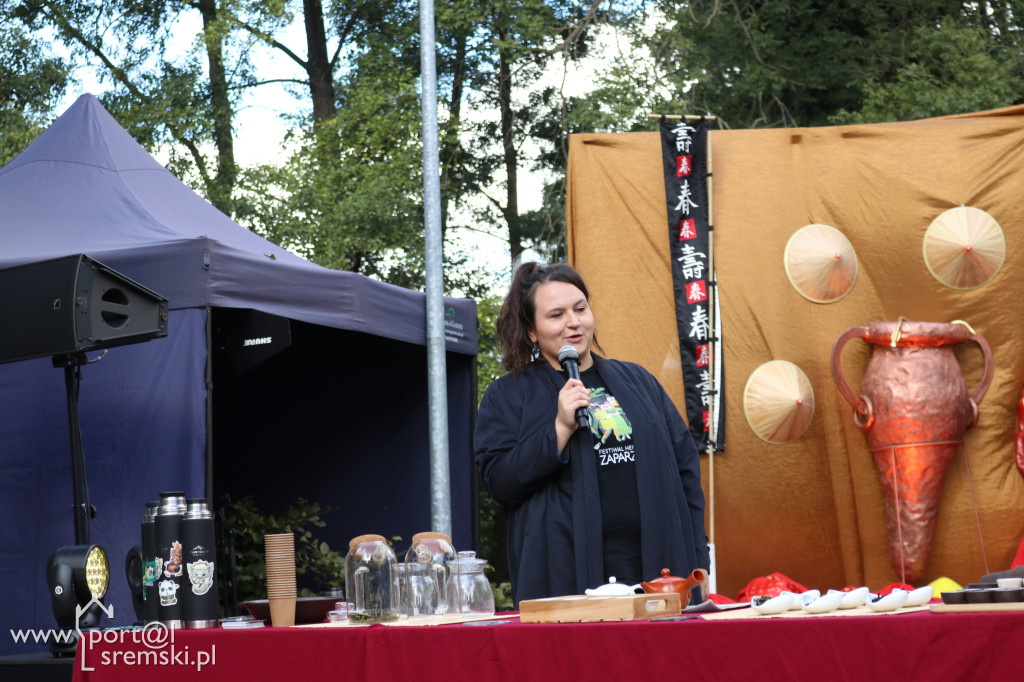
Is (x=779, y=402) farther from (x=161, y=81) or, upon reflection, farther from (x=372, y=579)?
(x=161, y=81)

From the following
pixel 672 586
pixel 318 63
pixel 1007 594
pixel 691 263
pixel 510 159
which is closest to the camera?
pixel 1007 594

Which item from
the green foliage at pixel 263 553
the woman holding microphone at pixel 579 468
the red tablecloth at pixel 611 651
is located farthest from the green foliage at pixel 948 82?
the red tablecloth at pixel 611 651

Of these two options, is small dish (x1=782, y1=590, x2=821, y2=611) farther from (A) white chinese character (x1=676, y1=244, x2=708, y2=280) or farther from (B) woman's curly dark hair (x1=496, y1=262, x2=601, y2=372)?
(A) white chinese character (x1=676, y1=244, x2=708, y2=280)

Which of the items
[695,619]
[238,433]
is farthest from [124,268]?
[695,619]

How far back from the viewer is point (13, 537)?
172 inches

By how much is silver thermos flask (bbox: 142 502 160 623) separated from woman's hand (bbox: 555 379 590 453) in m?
0.76

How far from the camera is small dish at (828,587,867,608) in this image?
153cm

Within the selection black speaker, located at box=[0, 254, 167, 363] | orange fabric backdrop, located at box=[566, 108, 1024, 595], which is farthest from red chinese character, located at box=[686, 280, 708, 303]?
black speaker, located at box=[0, 254, 167, 363]

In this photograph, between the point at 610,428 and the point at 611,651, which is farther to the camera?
the point at 610,428

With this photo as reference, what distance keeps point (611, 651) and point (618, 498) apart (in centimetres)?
71

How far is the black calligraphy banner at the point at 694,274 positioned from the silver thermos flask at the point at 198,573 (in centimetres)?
401

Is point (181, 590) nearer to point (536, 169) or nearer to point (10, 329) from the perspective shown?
point (10, 329)

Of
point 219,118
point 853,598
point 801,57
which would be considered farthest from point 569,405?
point 219,118

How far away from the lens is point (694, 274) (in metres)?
5.79
